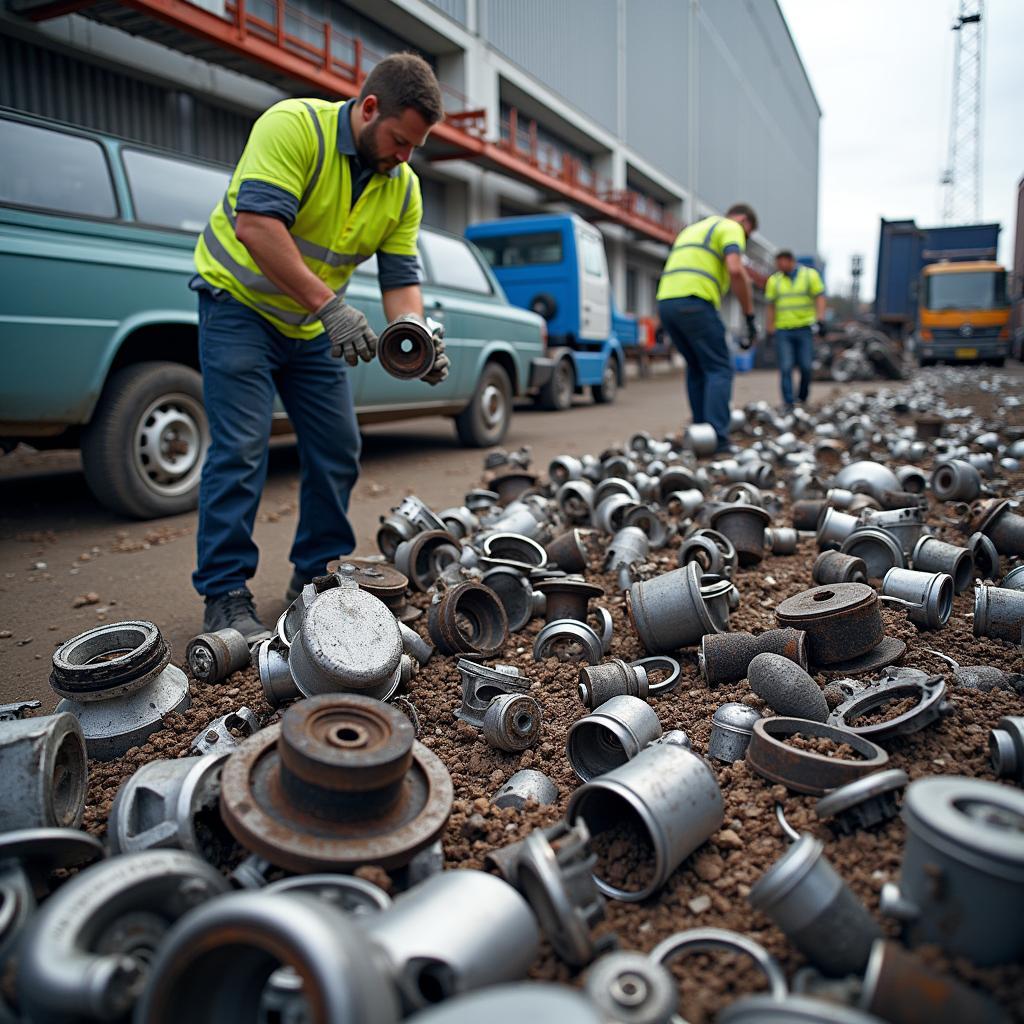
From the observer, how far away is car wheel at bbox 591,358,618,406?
14.6m

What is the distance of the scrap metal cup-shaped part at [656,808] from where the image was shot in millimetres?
1853

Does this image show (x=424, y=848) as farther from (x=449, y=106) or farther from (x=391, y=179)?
(x=449, y=106)

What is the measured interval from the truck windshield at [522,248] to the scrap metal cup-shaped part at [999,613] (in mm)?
11275

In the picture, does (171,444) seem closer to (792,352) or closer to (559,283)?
(559,283)

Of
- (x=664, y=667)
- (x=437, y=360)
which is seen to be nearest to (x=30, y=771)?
(x=664, y=667)

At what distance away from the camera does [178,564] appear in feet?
15.3

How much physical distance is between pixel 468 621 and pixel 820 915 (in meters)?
2.07

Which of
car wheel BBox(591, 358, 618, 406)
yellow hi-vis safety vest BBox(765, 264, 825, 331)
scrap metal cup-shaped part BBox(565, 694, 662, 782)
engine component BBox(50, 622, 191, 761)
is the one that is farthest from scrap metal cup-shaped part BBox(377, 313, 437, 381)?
car wheel BBox(591, 358, 618, 406)

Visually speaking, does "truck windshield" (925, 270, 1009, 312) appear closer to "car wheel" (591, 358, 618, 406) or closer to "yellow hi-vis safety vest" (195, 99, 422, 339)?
"car wheel" (591, 358, 618, 406)

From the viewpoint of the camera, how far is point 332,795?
1.80 meters

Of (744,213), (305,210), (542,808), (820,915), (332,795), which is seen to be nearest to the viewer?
(820,915)

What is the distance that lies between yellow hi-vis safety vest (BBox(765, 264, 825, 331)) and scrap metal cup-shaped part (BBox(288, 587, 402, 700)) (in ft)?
34.3

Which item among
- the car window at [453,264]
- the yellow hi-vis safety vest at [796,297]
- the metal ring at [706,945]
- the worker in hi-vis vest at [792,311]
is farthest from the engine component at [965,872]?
the yellow hi-vis safety vest at [796,297]

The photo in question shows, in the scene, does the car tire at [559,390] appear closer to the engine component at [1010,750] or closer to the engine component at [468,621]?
the engine component at [468,621]
